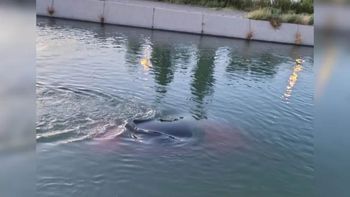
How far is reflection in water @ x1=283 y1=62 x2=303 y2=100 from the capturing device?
11562mm

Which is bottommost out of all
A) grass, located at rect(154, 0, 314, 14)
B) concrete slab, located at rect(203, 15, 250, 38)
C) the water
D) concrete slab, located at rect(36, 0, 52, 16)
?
the water

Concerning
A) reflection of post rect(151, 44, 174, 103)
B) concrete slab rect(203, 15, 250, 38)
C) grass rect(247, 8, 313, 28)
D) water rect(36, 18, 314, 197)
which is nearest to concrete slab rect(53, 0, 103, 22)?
water rect(36, 18, 314, 197)

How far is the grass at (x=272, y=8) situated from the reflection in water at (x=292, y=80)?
492 centimetres

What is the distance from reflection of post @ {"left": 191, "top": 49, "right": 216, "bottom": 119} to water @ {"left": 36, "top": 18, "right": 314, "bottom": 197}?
0.15ft

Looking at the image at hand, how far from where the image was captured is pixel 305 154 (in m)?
7.69

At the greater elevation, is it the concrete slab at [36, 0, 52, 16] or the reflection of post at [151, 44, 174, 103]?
the concrete slab at [36, 0, 52, 16]

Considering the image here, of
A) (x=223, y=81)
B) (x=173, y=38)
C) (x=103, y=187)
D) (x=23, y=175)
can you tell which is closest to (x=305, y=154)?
(x=103, y=187)

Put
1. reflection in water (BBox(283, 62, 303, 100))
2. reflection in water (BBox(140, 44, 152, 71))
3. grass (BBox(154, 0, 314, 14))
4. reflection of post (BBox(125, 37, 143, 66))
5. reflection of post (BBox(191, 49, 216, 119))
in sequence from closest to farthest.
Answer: reflection of post (BBox(191, 49, 216, 119)) < reflection in water (BBox(283, 62, 303, 100)) < reflection in water (BBox(140, 44, 152, 71)) < reflection of post (BBox(125, 37, 143, 66)) < grass (BBox(154, 0, 314, 14))

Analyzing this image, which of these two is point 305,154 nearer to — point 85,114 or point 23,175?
point 85,114

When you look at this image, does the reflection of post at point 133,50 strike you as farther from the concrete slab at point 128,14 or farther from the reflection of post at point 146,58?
the concrete slab at point 128,14

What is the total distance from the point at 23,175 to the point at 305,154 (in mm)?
7056

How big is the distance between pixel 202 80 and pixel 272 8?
10.9 meters

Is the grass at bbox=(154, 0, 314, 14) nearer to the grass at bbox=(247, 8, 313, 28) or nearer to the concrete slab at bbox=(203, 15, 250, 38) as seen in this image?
the grass at bbox=(247, 8, 313, 28)

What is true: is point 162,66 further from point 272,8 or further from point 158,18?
point 272,8
